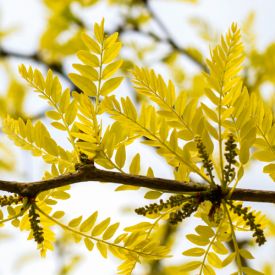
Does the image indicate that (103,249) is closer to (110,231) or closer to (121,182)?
(110,231)

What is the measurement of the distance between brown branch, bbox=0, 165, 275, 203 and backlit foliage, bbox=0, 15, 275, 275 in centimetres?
2

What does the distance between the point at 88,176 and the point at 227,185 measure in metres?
0.31

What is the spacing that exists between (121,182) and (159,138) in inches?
5.2

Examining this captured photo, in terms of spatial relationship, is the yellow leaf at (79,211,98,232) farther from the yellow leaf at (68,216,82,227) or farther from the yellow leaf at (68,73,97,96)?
the yellow leaf at (68,73,97,96)

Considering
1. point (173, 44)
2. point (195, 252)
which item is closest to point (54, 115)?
point (195, 252)

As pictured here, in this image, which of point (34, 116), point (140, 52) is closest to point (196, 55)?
point (140, 52)

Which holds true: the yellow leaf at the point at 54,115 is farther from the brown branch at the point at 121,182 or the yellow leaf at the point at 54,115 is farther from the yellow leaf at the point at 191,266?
the yellow leaf at the point at 191,266

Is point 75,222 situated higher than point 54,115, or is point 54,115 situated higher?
point 54,115

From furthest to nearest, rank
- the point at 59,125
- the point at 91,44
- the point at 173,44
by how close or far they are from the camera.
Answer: the point at 173,44, the point at 59,125, the point at 91,44

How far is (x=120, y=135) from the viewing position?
1.08m

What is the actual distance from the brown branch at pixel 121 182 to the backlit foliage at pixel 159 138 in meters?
0.02

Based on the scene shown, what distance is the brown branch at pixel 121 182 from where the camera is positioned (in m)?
1.03

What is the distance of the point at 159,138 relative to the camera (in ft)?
3.55

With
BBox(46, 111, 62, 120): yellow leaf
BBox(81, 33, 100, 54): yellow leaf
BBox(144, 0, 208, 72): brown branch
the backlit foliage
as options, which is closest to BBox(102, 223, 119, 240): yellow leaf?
the backlit foliage
